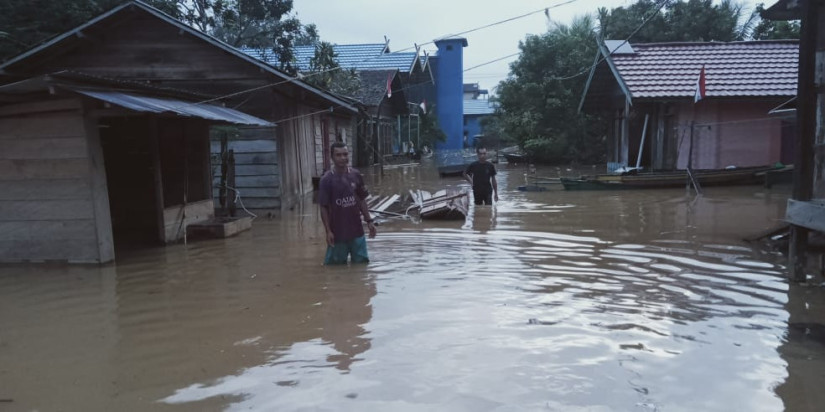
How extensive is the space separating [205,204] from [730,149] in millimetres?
14458

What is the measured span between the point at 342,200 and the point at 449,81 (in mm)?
38777

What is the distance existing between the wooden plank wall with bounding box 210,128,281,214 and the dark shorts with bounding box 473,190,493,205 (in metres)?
4.36

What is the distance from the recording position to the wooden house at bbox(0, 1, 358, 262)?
7.22 m

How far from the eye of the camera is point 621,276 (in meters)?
6.51

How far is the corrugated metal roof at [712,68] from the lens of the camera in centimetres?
1659

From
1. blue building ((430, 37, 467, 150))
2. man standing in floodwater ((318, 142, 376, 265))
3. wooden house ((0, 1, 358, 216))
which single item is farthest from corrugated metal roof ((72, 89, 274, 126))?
blue building ((430, 37, 467, 150))

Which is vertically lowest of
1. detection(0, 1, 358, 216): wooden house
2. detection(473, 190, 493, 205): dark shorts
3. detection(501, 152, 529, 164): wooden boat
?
detection(473, 190, 493, 205): dark shorts

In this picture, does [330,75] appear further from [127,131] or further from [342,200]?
[342,200]

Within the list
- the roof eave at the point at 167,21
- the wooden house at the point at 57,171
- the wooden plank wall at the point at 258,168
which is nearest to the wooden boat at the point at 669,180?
the wooden plank wall at the point at 258,168

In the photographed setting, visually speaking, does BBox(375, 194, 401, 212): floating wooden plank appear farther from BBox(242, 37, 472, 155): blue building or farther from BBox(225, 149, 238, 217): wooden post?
BBox(242, 37, 472, 155): blue building

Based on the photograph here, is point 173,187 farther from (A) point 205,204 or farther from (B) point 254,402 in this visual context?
(B) point 254,402

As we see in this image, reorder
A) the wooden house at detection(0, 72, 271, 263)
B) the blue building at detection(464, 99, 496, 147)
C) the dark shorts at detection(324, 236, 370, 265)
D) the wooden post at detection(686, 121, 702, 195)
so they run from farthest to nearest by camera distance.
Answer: the blue building at detection(464, 99, 496, 147) < the wooden post at detection(686, 121, 702, 195) < the wooden house at detection(0, 72, 271, 263) < the dark shorts at detection(324, 236, 370, 265)

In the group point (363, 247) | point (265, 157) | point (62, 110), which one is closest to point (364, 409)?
point (363, 247)

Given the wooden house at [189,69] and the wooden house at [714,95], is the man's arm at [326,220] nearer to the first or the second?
the wooden house at [189,69]
